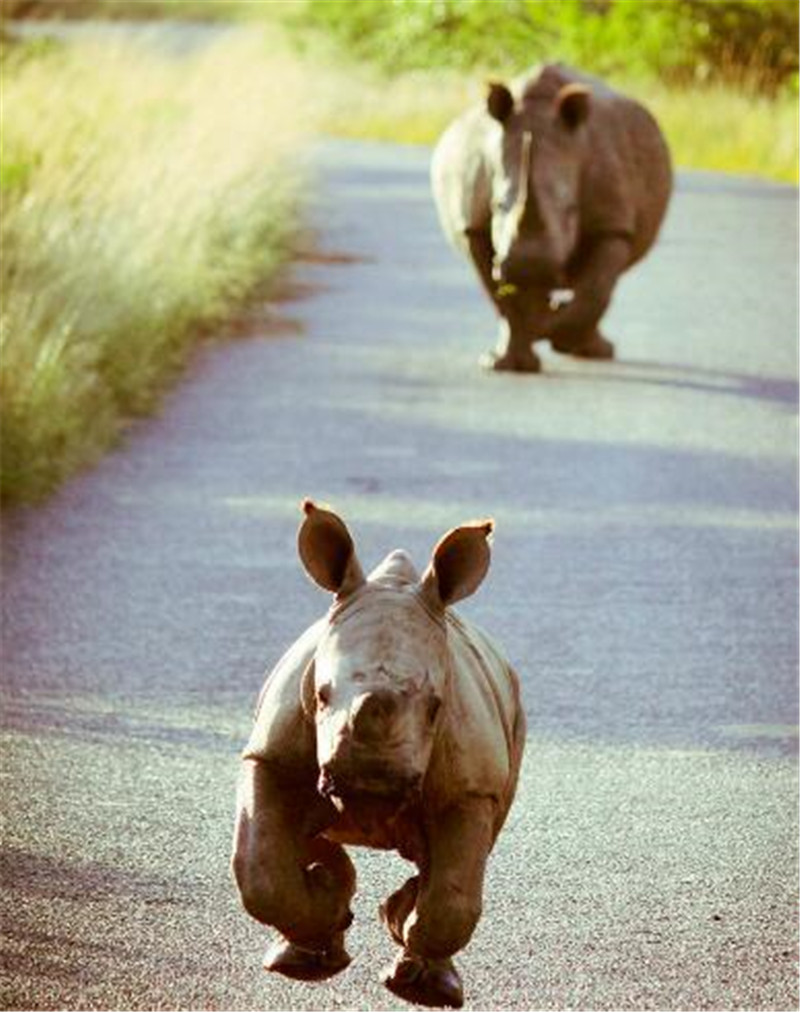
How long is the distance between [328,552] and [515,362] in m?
11.0

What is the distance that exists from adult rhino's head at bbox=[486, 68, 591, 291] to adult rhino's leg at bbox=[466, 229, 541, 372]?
13.8 inches

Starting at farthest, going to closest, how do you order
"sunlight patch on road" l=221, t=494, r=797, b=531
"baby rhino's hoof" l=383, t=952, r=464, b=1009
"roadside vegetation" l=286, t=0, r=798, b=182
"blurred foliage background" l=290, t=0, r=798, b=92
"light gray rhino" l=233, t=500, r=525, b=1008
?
"blurred foliage background" l=290, t=0, r=798, b=92
"roadside vegetation" l=286, t=0, r=798, b=182
"sunlight patch on road" l=221, t=494, r=797, b=531
"baby rhino's hoof" l=383, t=952, r=464, b=1009
"light gray rhino" l=233, t=500, r=525, b=1008

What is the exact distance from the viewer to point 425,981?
5215 mm

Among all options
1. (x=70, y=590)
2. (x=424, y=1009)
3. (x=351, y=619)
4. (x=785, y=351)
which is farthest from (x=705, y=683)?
(x=785, y=351)

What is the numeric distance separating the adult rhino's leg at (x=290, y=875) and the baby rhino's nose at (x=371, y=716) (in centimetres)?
46

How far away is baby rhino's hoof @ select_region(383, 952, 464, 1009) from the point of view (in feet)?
17.1

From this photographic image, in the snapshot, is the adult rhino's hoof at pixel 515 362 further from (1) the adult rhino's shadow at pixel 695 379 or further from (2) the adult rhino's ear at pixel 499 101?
(2) the adult rhino's ear at pixel 499 101

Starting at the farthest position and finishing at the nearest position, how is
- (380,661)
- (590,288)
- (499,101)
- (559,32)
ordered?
(559,32)
(590,288)
(499,101)
(380,661)

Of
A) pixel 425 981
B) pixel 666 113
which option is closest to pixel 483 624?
pixel 425 981

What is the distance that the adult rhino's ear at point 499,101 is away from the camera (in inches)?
579

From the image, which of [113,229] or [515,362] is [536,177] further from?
[113,229]

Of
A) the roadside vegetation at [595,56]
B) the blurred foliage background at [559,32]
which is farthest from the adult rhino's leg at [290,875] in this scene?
the blurred foliage background at [559,32]

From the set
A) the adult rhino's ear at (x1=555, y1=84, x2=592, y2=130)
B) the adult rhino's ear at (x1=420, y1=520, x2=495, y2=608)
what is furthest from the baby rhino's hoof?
the adult rhino's ear at (x1=555, y1=84, x2=592, y2=130)

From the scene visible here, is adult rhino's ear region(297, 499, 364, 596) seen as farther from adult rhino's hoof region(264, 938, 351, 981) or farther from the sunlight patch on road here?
the sunlight patch on road
